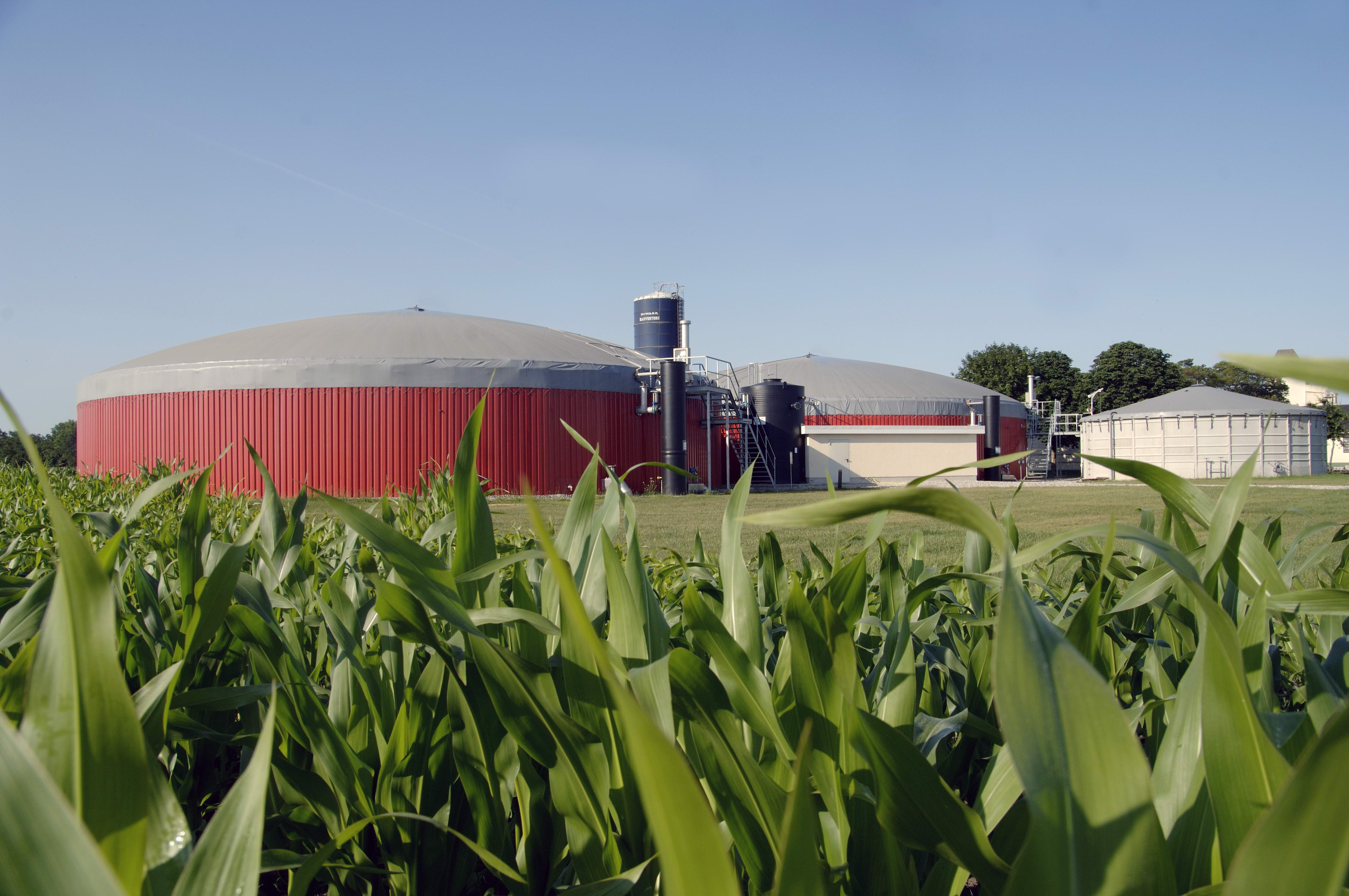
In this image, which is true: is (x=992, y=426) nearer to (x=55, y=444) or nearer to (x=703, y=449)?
(x=703, y=449)

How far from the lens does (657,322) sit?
106 ft

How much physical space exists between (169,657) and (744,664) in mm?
773

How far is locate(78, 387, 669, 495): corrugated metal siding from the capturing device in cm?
1836

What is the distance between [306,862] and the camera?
558 millimetres

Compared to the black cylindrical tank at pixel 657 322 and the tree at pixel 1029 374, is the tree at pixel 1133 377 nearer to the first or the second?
the tree at pixel 1029 374

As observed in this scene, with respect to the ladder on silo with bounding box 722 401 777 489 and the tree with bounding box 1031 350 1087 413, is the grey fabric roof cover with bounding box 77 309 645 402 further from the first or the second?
the tree with bounding box 1031 350 1087 413

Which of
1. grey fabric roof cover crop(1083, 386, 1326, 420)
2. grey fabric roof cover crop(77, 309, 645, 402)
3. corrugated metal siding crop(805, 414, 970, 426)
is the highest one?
grey fabric roof cover crop(77, 309, 645, 402)

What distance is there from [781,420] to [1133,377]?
132ft

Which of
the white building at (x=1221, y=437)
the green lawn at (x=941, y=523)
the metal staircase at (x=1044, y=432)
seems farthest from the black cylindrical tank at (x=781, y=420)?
the metal staircase at (x=1044, y=432)

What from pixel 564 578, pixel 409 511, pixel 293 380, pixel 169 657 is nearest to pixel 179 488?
pixel 409 511

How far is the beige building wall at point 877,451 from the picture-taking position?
25938 millimetres

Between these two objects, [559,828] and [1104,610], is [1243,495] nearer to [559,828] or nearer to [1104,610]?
[1104,610]

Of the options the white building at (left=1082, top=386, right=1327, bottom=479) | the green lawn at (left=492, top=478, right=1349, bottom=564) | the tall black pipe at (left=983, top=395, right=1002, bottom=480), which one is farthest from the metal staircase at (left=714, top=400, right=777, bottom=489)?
the white building at (left=1082, top=386, right=1327, bottom=479)

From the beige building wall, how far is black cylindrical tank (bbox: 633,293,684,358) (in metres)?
8.58
